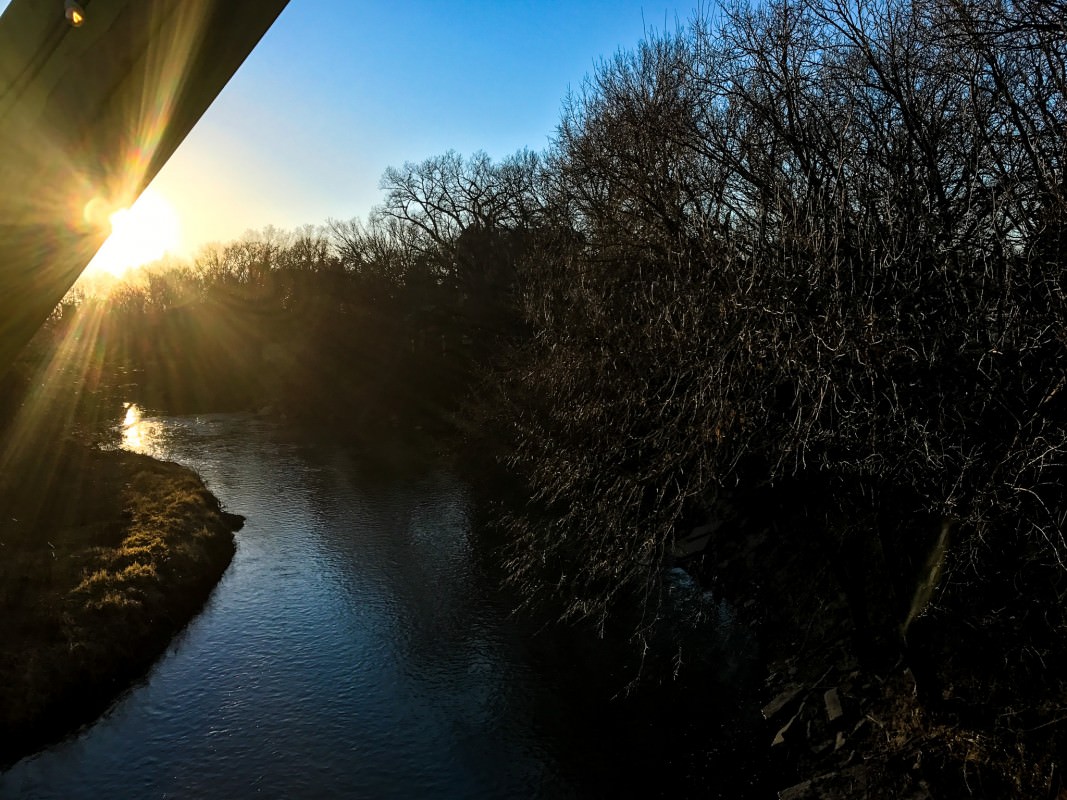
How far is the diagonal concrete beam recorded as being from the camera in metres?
0.87

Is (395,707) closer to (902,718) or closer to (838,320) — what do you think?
(902,718)

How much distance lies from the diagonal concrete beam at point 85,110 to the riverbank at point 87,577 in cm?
1124

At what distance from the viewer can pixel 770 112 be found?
28.3 ft

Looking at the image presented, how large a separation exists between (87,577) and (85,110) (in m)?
15.2

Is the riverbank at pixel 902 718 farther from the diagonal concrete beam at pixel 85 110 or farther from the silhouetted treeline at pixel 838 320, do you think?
the diagonal concrete beam at pixel 85 110

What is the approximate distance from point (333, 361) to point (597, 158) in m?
28.6

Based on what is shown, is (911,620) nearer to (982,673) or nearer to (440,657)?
(982,673)

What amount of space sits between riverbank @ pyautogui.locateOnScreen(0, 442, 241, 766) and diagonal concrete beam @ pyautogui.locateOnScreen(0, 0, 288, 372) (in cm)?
1124

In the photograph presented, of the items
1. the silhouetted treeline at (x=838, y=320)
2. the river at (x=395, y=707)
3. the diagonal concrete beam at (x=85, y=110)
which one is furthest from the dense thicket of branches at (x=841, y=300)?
the diagonal concrete beam at (x=85, y=110)

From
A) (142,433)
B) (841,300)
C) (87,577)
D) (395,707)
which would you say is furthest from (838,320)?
(142,433)

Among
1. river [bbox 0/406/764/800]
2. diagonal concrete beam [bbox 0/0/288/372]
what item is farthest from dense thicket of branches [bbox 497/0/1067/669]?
diagonal concrete beam [bbox 0/0/288/372]

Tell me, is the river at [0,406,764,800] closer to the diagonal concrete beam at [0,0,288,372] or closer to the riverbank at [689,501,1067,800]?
the riverbank at [689,501,1067,800]

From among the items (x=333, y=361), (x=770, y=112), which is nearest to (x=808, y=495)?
(x=770, y=112)

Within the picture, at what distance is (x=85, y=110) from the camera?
922 mm
